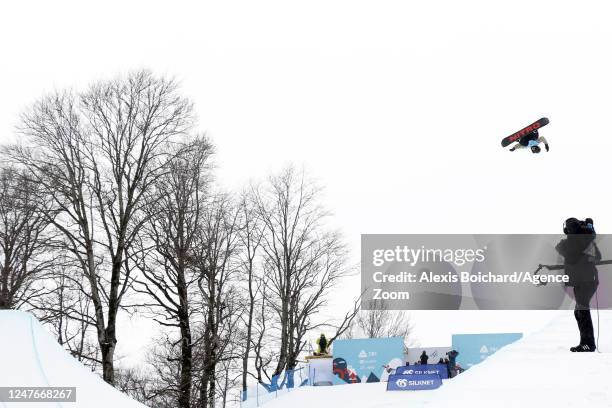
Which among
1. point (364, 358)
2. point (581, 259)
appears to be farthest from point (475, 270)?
point (581, 259)

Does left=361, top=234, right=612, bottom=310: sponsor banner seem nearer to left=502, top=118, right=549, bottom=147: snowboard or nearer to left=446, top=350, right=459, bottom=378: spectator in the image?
left=446, top=350, right=459, bottom=378: spectator

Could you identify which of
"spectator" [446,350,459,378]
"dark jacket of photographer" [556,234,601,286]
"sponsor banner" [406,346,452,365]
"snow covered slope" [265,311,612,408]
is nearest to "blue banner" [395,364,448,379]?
"spectator" [446,350,459,378]

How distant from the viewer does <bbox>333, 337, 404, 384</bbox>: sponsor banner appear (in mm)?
25516

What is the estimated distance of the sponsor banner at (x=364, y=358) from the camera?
25.5m

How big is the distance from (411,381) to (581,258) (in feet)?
35.4

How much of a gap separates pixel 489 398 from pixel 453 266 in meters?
26.6

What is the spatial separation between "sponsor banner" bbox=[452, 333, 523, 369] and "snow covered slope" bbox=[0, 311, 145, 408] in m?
16.1

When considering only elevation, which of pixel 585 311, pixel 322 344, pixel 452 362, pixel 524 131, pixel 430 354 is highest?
pixel 524 131

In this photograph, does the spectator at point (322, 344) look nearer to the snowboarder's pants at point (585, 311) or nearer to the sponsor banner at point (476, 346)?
the sponsor banner at point (476, 346)

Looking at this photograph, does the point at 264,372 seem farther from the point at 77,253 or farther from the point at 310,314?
the point at 77,253

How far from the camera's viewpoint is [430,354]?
27.4 meters

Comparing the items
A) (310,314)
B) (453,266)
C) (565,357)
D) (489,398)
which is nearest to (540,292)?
(453,266)

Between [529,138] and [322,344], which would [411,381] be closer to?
[529,138]

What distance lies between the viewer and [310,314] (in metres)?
36.1
